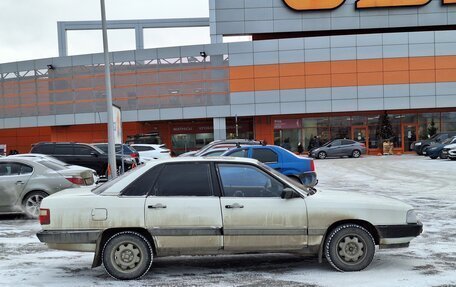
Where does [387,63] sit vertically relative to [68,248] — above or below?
above

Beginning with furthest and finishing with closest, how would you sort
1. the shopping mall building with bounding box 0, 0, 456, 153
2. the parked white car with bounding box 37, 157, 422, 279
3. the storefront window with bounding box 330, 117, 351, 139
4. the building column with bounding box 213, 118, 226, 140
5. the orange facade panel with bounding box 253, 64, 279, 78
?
1. the storefront window with bounding box 330, 117, 351, 139
2. the building column with bounding box 213, 118, 226, 140
3. the orange facade panel with bounding box 253, 64, 279, 78
4. the shopping mall building with bounding box 0, 0, 456, 153
5. the parked white car with bounding box 37, 157, 422, 279

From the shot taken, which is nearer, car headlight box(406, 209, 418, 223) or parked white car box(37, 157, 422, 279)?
parked white car box(37, 157, 422, 279)

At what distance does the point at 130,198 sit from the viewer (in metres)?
5.78

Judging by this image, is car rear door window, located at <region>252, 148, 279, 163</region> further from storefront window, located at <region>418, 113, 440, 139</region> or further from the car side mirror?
storefront window, located at <region>418, 113, 440, 139</region>

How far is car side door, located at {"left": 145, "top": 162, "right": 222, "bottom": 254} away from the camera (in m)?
5.71

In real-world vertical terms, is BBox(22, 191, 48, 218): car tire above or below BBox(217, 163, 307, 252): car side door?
below

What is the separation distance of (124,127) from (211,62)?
35.7ft

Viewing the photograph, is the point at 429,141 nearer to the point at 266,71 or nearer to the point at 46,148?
the point at 266,71

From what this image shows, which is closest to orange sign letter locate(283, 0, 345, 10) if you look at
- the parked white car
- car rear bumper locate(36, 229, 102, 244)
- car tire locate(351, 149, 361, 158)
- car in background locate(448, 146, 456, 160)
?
car tire locate(351, 149, 361, 158)

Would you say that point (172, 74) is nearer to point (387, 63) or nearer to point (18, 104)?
point (18, 104)

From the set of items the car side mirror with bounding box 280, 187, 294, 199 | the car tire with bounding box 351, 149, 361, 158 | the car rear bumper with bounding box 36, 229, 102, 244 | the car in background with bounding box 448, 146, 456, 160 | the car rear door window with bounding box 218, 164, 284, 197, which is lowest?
the car tire with bounding box 351, 149, 361, 158

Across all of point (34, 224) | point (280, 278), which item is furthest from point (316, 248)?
point (34, 224)

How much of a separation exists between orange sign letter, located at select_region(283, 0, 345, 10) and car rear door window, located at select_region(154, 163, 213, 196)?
124 ft

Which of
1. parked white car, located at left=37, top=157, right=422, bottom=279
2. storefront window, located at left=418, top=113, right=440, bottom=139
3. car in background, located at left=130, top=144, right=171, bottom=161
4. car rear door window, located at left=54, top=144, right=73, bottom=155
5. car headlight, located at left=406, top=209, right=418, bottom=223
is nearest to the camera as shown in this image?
parked white car, located at left=37, top=157, right=422, bottom=279
